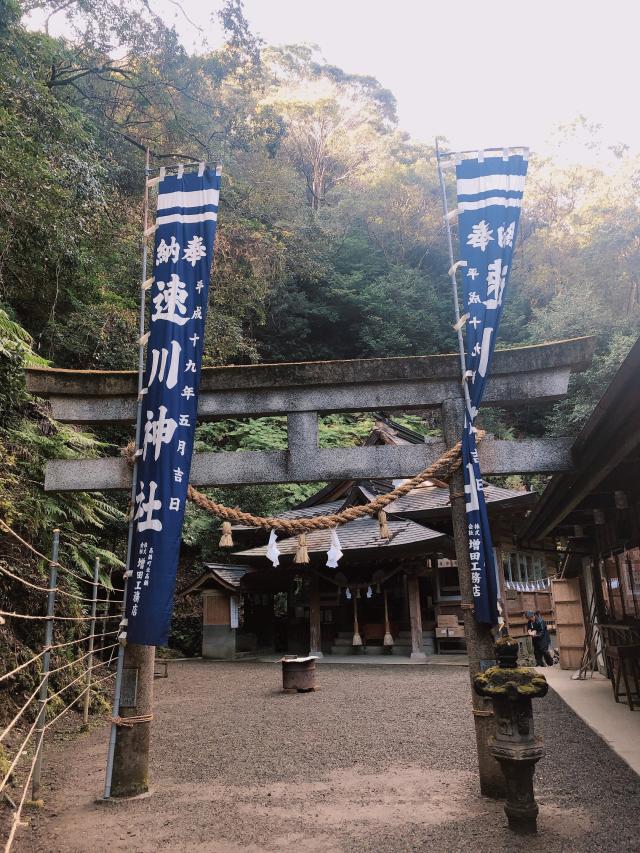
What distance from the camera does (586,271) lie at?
28.9m

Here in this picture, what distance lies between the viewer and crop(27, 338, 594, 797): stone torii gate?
552cm

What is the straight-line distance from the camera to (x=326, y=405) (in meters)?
5.87

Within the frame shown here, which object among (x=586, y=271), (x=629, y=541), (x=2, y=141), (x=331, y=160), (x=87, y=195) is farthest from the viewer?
(x=331, y=160)

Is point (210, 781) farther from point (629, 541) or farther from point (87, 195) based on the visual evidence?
point (87, 195)

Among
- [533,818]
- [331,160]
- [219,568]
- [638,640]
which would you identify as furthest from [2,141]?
[331,160]

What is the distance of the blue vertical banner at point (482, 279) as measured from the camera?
511cm

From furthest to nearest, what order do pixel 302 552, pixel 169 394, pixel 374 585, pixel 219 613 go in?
Answer: pixel 219 613 < pixel 374 585 < pixel 302 552 < pixel 169 394

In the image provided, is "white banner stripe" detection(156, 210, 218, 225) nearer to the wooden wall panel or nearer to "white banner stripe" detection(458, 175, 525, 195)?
"white banner stripe" detection(458, 175, 525, 195)

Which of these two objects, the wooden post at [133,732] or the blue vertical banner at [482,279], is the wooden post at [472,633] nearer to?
the blue vertical banner at [482,279]

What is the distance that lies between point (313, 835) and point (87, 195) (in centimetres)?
1089

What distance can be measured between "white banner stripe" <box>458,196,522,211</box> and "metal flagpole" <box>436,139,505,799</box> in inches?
12.5

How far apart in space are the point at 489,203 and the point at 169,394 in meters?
3.48

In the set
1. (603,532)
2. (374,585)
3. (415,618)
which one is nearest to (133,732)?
(603,532)

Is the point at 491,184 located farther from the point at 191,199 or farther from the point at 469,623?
the point at 469,623
